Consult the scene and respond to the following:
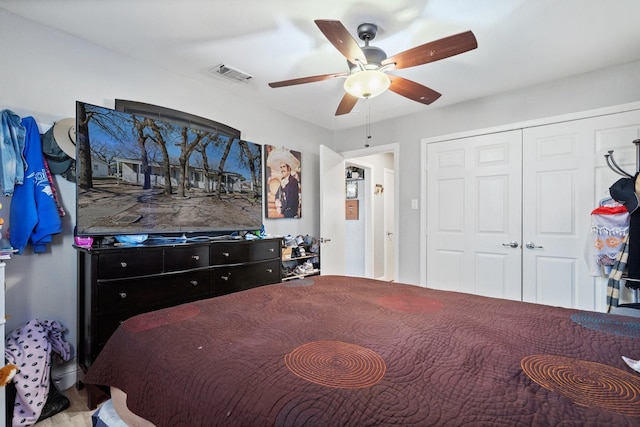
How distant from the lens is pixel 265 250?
2.97 meters

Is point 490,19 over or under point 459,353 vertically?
over

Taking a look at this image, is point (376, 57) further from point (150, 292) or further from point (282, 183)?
point (150, 292)

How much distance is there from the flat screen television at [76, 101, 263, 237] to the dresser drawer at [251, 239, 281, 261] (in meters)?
0.34

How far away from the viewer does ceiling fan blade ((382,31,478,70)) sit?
1.63m

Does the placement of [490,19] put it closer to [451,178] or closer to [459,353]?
[451,178]

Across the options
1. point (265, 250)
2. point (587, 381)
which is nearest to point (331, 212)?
point (265, 250)

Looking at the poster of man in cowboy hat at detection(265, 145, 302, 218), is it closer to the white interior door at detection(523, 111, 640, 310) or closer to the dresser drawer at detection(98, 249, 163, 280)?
the dresser drawer at detection(98, 249, 163, 280)

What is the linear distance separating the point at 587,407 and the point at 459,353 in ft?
1.05

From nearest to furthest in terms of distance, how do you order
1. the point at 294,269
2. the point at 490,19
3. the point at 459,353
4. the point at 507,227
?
the point at 459,353 < the point at 490,19 < the point at 507,227 < the point at 294,269

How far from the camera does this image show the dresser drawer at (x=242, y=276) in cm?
256

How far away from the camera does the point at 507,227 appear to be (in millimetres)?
3189

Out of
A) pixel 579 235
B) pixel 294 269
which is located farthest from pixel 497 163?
pixel 294 269

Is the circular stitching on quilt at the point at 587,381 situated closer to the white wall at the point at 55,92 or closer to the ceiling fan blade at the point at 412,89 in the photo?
the ceiling fan blade at the point at 412,89

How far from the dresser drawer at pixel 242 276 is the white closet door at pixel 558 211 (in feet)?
8.23
